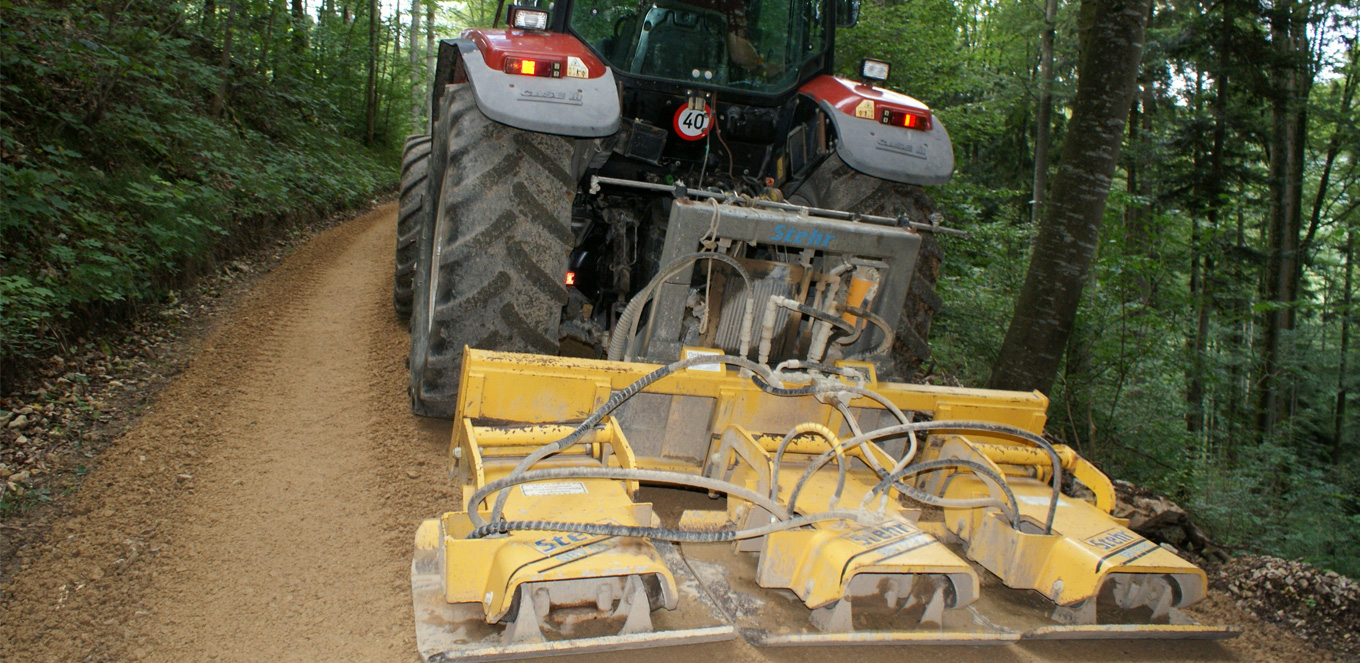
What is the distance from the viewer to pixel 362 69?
16984mm

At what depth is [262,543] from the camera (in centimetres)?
286

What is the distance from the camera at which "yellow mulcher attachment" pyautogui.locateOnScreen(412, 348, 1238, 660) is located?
218 centimetres

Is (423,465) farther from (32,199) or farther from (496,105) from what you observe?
(32,199)

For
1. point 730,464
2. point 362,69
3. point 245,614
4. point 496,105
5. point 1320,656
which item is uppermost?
point 362,69

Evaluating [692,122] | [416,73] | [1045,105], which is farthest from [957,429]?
[416,73]

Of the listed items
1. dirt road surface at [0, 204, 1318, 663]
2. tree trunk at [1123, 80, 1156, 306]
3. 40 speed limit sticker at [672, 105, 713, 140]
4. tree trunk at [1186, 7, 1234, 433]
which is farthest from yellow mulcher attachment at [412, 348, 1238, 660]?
tree trunk at [1186, 7, 1234, 433]

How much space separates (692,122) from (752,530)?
2171mm

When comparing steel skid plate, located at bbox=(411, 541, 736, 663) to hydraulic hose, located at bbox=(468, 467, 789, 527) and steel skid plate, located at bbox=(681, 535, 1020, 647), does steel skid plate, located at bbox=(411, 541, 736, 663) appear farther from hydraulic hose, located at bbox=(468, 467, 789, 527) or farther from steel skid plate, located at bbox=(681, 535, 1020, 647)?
hydraulic hose, located at bbox=(468, 467, 789, 527)

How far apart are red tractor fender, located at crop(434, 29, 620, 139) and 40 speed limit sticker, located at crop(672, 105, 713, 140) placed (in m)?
0.51

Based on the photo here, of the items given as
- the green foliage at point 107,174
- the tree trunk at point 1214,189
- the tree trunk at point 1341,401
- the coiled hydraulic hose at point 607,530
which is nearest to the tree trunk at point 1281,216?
the tree trunk at point 1214,189

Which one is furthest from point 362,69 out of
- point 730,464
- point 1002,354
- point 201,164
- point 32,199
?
point 730,464

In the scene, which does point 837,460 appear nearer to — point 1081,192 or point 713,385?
point 713,385

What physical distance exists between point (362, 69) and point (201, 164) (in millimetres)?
10581

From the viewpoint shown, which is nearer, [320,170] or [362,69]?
[320,170]
